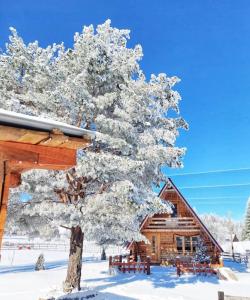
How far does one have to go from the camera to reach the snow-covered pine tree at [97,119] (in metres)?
12.0

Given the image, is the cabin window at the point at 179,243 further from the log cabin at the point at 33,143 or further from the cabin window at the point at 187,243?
the log cabin at the point at 33,143

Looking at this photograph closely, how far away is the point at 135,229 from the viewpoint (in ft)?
47.0

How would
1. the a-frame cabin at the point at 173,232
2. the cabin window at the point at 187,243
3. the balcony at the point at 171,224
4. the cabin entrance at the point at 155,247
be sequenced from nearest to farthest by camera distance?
the a-frame cabin at the point at 173,232 < the balcony at the point at 171,224 < the cabin window at the point at 187,243 < the cabin entrance at the point at 155,247

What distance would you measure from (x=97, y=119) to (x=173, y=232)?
16.3 meters

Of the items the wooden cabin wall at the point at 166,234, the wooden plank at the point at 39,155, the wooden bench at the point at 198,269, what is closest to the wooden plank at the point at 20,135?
the wooden plank at the point at 39,155

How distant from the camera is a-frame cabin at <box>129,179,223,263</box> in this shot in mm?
24453

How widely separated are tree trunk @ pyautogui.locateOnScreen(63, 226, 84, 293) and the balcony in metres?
12.2

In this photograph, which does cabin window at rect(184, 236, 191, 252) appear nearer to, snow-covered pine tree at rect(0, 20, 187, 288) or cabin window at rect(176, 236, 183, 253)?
cabin window at rect(176, 236, 183, 253)

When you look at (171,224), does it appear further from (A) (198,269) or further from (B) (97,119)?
(B) (97,119)

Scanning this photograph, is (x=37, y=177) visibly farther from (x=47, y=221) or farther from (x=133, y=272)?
(x=133, y=272)

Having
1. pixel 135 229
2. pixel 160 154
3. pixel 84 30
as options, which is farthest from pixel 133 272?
pixel 84 30

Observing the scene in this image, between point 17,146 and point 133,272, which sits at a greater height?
point 17,146

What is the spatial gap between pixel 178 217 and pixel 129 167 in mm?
15074

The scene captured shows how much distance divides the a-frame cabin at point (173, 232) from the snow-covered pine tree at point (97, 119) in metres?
10.9
